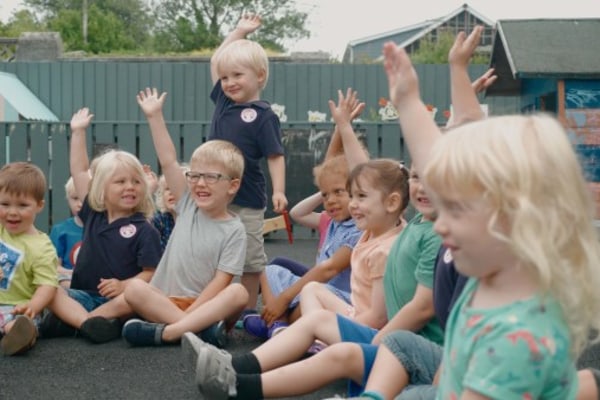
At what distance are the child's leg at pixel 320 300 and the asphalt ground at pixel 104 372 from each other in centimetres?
40

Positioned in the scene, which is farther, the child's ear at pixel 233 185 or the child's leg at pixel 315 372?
the child's ear at pixel 233 185

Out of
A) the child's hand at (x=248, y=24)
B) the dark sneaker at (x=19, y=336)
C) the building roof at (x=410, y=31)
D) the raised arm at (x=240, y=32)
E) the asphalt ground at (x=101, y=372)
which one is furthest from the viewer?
the building roof at (x=410, y=31)

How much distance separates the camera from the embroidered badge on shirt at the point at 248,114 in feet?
17.4

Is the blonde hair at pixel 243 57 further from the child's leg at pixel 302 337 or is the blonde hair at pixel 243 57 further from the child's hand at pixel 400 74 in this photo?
the child's hand at pixel 400 74

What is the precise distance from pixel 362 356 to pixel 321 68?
15102 millimetres

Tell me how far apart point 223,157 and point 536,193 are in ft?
10.3

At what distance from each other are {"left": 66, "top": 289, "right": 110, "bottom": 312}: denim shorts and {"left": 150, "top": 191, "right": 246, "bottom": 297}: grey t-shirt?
13.6 inches

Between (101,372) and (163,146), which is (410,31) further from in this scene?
(101,372)

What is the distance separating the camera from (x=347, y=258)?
4711 millimetres

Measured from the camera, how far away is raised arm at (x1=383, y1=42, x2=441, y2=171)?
238cm

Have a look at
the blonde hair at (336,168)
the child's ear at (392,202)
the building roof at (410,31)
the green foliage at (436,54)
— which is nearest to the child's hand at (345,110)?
the blonde hair at (336,168)

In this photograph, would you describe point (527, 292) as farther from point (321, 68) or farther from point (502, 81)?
point (321, 68)

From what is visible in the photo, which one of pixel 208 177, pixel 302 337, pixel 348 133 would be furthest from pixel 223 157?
pixel 302 337

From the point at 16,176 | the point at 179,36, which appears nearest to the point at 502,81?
the point at 16,176
